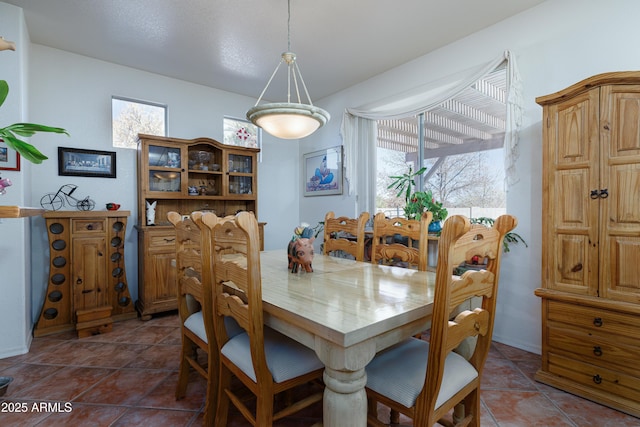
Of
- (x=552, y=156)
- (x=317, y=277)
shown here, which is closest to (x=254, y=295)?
(x=317, y=277)

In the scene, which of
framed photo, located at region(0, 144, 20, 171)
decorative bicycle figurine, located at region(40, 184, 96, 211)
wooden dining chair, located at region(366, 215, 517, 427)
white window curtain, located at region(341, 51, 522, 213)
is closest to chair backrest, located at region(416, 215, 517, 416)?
wooden dining chair, located at region(366, 215, 517, 427)

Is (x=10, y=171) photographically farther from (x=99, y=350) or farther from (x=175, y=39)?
(x=175, y=39)

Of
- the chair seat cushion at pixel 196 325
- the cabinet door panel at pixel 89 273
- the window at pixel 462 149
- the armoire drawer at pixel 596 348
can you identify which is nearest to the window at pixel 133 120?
the cabinet door panel at pixel 89 273

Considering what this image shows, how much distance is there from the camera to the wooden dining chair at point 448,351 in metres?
0.94

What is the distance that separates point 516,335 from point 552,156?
147 cm

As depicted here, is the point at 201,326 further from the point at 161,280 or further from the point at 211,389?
the point at 161,280

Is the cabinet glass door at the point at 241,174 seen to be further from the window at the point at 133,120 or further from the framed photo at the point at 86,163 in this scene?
the framed photo at the point at 86,163

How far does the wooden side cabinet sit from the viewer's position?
2.72m

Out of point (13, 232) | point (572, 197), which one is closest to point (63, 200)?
point (13, 232)

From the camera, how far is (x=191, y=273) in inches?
68.8

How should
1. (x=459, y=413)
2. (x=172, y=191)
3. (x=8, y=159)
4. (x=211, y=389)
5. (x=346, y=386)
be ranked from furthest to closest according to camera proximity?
(x=172, y=191)
(x=8, y=159)
(x=211, y=389)
(x=459, y=413)
(x=346, y=386)

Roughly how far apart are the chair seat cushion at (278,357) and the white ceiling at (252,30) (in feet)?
7.79

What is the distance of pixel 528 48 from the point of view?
8.00ft

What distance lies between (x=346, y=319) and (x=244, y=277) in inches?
16.4
